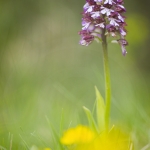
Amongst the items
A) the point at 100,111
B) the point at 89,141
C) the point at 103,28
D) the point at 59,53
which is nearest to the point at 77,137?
the point at 89,141

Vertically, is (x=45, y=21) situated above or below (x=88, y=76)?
above

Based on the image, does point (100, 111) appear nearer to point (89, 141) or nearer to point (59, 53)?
point (89, 141)

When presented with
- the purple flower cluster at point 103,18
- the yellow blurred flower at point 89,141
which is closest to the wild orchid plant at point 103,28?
the purple flower cluster at point 103,18

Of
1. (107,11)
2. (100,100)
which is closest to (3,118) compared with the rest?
(100,100)

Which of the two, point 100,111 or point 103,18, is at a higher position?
point 103,18

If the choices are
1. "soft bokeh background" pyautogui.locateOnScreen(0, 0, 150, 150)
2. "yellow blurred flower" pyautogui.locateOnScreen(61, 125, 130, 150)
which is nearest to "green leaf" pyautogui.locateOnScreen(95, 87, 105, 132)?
"yellow blurred flower" pyautogui.locateOnScreen(61, 125, 130, 150)

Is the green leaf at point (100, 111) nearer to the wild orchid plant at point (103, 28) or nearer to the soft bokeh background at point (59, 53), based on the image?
the wild orchid plant at point (103, 28)

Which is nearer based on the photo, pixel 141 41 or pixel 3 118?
pixel 3 118

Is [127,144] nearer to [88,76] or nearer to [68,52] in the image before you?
[88,76]
